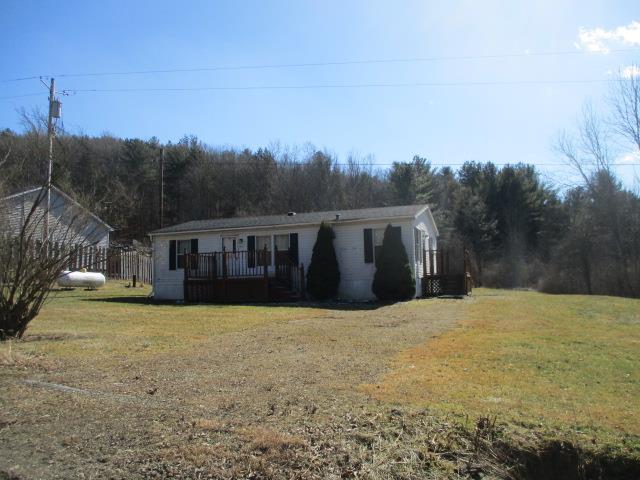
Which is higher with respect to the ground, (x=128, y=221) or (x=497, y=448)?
(x=128, y=221)

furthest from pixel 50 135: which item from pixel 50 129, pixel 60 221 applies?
pixel 60 221

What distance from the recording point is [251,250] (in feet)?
71.1

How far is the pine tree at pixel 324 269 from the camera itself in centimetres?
2003

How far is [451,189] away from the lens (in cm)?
4781

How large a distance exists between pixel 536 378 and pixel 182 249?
63.1 feet

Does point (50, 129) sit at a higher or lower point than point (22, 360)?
higher

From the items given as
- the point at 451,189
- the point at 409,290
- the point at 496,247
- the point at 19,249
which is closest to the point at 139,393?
the point at 19,249

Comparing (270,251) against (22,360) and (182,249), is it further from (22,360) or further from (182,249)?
(22,360)

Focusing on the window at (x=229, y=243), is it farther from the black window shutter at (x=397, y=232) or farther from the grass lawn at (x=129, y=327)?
the black window shutter at (x=397, y=232)

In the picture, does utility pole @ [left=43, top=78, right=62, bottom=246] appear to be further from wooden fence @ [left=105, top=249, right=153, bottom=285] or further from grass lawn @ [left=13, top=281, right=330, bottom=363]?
wooden fence @ [left=105, top=249, right=153, bottom=285]

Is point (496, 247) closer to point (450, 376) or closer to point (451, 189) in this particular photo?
point (451, 189)

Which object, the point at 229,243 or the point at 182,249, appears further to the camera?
the point at 182,249

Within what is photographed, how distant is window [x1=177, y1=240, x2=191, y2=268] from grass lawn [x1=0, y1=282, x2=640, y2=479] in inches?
500

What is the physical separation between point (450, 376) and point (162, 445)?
3786 mm
